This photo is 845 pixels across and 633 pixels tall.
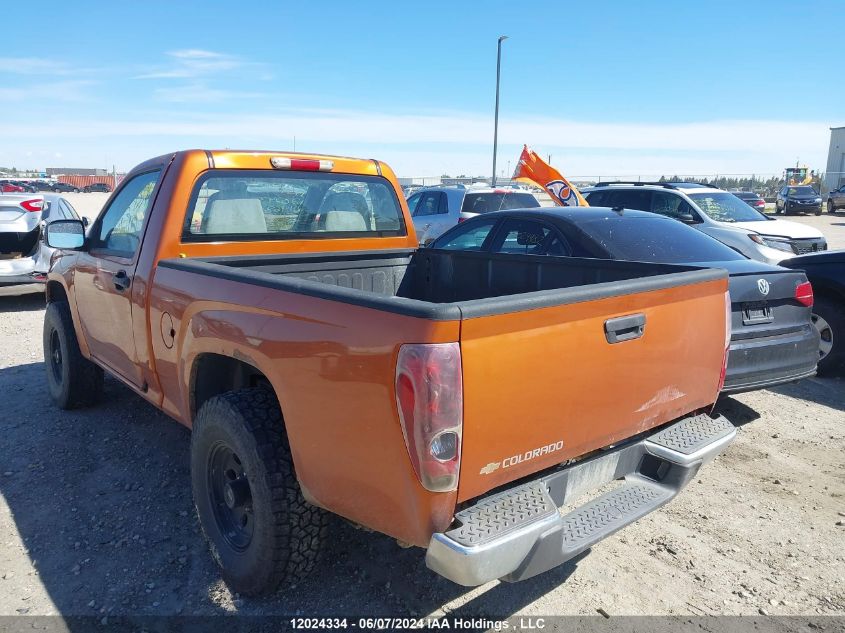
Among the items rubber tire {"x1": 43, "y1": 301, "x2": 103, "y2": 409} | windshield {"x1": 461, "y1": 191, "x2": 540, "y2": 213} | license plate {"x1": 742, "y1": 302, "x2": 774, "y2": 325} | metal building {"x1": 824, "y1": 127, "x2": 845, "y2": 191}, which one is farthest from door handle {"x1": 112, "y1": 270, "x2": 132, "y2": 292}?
metal building {"x1": 824, "y1": 127, "x2": 845, "y2": 191}

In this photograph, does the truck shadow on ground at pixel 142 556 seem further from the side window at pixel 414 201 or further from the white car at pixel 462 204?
the side window at pixel 414 201

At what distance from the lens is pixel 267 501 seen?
2.59 metres

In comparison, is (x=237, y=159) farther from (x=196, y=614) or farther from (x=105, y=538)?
(x=196, y=614)

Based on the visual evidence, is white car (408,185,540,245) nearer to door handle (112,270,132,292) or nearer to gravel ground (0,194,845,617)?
gravel ground (0,194,845,617)

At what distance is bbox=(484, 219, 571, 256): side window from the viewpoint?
17.9 ft

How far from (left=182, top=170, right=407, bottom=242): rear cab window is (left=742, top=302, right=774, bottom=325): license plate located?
2.60 m

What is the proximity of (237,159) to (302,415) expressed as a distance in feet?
6.84

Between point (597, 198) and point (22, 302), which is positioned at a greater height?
point (597, 198)

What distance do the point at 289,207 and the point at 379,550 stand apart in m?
2.18

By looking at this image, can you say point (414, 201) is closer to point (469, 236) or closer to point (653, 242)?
point (469, 236)

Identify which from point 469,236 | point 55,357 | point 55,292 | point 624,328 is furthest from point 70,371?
point 624,328

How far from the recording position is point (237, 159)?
387cm

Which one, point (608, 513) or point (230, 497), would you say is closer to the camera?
point (608, 513)

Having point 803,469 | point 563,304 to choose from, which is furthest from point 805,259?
point 563,304
